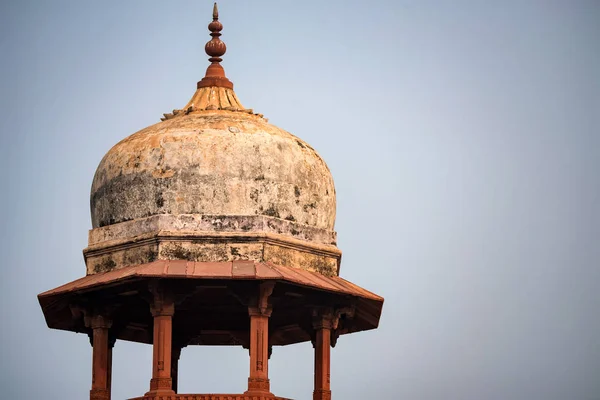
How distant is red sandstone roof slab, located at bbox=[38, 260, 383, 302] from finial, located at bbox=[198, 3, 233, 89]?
4350 mm

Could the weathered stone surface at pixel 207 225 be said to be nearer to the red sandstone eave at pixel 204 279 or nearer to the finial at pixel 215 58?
the red sandstone eave at pixel 204 279

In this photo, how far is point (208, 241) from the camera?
4003 cm

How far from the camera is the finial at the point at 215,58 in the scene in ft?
141

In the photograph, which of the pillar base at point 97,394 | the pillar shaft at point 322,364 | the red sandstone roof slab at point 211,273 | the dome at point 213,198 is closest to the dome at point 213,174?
the dome at point 213,198

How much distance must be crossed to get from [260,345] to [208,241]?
199 centimetres

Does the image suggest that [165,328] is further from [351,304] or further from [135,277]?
[351,304]

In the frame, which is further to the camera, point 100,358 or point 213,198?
point 100,358

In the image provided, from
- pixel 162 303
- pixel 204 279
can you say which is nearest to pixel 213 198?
pixel 204 279

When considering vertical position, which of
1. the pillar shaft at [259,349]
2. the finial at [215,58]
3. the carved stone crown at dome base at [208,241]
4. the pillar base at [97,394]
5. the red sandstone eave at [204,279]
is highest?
the finial at [215,58]

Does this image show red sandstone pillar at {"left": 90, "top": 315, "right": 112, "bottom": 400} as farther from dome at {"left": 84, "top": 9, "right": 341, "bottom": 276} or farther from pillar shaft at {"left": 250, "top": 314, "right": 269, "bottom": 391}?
pillar shaft at {"left": 250, "top": 314, "right": 269, "bottom": 391}

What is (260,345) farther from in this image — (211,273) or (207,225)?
(207,225)

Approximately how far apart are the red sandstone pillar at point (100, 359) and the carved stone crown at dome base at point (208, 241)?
3.05ft

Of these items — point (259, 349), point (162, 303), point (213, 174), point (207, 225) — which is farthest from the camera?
point (213, 174)

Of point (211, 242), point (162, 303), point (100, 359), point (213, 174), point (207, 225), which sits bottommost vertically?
point (100, 359)
